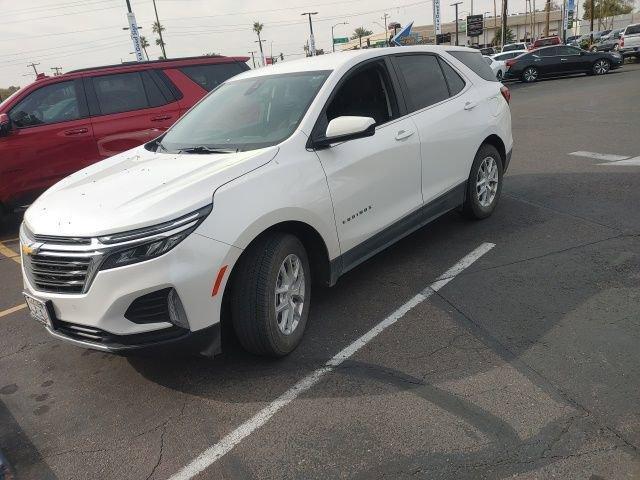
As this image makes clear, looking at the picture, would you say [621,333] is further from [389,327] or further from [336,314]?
[336,314]

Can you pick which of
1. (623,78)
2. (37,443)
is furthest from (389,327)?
(623,78)

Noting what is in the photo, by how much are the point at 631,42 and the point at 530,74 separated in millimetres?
7484

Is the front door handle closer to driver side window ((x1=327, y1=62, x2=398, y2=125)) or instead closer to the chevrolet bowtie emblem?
driver side window ((x1=327, y1=62, x2=398, y2=125))

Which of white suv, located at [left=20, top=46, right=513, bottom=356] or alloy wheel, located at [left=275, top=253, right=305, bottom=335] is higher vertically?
white suv, located at [left=20, top=46, right=513, bottom=356]

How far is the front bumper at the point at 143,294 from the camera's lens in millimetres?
A: 2697

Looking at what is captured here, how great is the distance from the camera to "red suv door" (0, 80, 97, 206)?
6.89 m

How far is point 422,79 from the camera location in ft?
15.7

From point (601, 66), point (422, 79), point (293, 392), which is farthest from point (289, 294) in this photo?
point (601, 66)

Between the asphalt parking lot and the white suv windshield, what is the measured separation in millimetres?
1377

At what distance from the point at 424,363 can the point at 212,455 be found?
1333mm

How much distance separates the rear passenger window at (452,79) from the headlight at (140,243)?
10.9 ft

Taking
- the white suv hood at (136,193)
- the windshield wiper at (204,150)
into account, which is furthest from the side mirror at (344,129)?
the windshield wiper at (204,150)

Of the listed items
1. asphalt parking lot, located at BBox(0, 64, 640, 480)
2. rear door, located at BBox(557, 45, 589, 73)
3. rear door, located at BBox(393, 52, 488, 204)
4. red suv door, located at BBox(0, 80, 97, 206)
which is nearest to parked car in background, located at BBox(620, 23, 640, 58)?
rear door, located at BBox(557, 45, 589, 73)

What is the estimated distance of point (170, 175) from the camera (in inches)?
128
